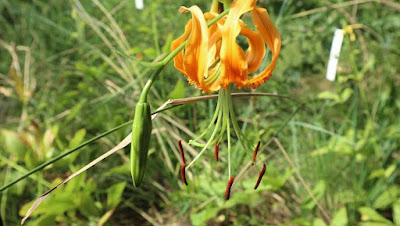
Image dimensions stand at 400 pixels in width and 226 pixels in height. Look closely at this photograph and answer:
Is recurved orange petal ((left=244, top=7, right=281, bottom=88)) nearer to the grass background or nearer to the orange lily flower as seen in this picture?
the orange lily flower

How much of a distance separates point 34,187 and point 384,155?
44.3 inches

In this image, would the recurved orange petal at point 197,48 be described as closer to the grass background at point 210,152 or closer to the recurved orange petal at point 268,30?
the recurved orange petal at point 268,30

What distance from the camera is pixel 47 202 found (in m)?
0.92

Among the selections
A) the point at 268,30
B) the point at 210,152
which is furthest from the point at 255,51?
the point at 210,152

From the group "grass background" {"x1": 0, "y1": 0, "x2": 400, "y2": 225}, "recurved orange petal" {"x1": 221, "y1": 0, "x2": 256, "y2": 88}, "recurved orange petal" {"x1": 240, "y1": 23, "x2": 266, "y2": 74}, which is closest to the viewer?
"recurved orange petal" {"x1": 221, "y1": 0, "x2": 256, "y2": 88}

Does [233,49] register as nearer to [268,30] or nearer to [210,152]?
[268,30]

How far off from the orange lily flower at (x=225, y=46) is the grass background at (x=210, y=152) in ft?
1.40

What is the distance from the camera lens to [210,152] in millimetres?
1229

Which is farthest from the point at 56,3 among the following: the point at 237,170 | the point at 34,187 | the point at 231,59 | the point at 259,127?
the point at 231,59

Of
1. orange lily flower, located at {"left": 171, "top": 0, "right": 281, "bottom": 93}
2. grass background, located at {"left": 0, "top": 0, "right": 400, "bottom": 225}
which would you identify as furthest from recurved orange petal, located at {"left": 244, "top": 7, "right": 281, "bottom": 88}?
grass background, located at {"left": 0, "top": 0, "right": 400, "bottom": 225}

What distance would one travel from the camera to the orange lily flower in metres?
0.48

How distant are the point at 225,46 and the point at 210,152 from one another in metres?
0.75

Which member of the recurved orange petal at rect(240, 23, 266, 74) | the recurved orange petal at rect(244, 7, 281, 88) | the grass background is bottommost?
the grass background

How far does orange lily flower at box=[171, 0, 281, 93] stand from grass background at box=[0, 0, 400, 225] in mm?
428
